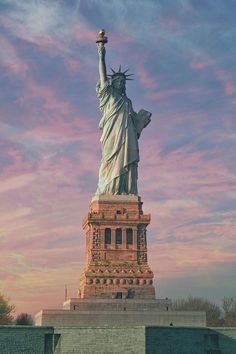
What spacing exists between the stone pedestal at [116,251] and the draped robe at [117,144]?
4.38ft

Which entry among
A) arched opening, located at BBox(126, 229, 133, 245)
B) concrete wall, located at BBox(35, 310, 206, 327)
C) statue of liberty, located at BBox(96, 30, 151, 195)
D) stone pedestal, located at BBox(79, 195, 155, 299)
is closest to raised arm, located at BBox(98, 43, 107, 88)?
statue of liberty, located at BBox(96, 30, 151, 195)

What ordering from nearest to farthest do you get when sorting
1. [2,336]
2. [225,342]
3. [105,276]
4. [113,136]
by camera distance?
[2,336] < [225,342] < [105,276] < [113,136]

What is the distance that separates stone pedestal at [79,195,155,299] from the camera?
5416 cm

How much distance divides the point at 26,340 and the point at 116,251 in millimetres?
12352

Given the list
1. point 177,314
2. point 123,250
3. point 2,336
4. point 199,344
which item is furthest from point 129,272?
point 2,336

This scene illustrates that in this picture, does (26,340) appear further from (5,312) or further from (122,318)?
(5,312)

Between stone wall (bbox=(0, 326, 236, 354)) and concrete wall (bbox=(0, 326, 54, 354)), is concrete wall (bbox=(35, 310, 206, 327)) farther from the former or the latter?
stone wall (bbox=(0, 326, 236, 354))

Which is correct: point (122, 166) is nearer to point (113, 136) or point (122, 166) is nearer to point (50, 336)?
point (113, 136)

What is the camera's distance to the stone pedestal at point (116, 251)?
178ft

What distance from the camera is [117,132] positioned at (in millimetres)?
58688

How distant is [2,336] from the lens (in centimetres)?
4534

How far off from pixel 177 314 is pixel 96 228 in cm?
982

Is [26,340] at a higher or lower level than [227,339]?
lower

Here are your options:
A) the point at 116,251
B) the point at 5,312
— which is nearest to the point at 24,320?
the point at 5,312
